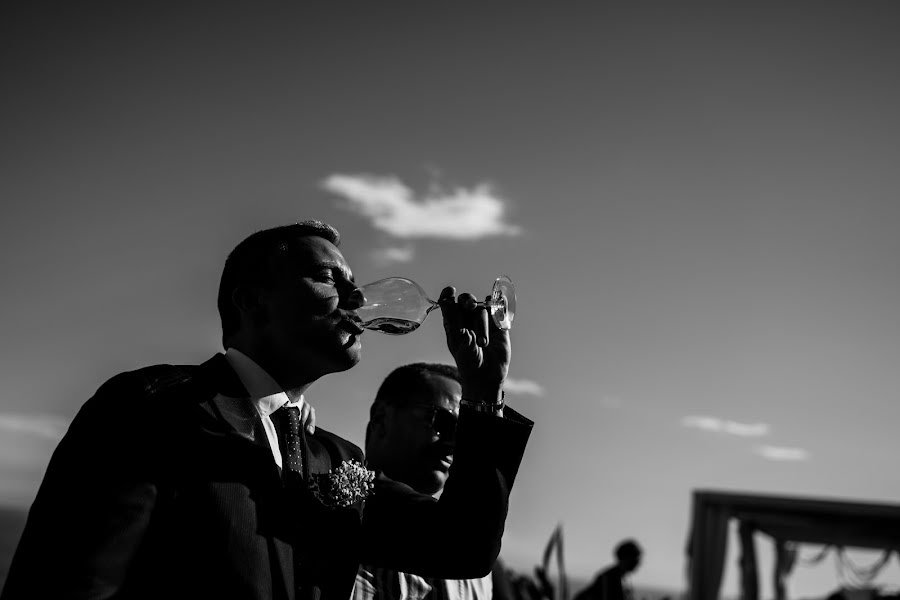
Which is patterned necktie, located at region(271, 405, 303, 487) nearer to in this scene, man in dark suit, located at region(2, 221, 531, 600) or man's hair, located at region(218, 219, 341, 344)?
man in dark suit, located at region(2, 221, 531, 600)

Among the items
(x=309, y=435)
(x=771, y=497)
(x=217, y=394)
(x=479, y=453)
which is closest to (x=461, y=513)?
(x=479, y=453)

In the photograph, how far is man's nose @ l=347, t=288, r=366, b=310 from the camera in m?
2.35

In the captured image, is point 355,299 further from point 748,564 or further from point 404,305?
point 748,564

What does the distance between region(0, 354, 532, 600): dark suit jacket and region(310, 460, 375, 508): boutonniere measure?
0.03 meters

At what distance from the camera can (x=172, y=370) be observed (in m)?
2.07

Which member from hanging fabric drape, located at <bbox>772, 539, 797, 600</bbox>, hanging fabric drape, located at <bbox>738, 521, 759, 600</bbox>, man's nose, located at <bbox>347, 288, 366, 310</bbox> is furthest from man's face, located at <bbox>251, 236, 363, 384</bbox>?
hanging fabric drape, located at <bbox>772, 539, 797, 600</bbox>

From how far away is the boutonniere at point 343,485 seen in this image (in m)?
2.13

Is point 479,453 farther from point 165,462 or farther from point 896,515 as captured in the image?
point 896,515

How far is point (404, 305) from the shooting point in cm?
251

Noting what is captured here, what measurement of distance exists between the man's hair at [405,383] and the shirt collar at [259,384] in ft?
4.83

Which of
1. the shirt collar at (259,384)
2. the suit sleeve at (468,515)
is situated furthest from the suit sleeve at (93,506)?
the suit sleeve at (468,515)

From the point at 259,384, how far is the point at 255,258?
0.41 meters

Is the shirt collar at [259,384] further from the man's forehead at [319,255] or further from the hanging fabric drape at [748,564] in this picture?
the hanging fabric drape at [748,564]

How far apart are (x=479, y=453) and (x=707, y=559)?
7705 mm
